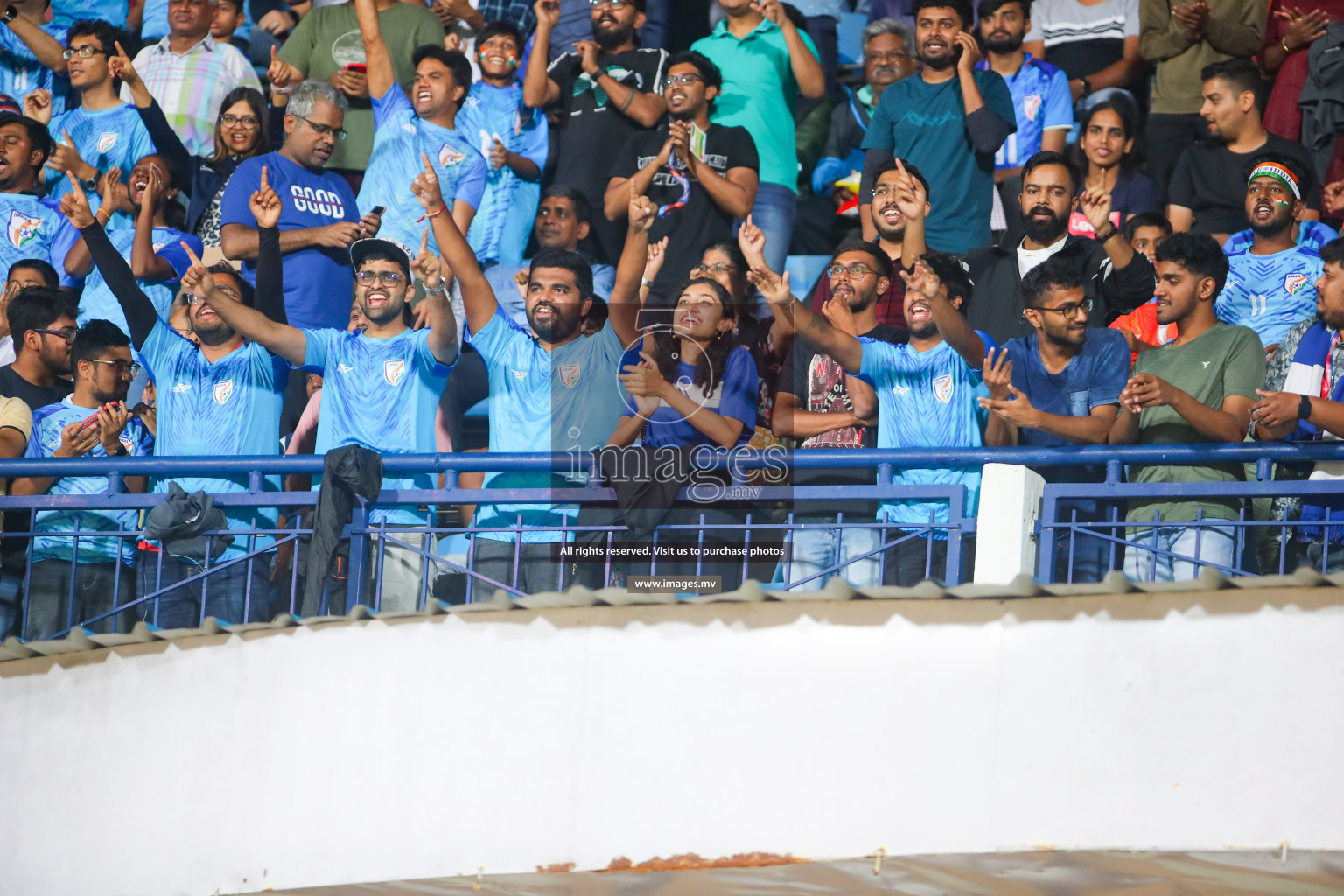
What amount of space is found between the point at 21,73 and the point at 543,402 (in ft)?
19.3

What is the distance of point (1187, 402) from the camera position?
5.49 metres

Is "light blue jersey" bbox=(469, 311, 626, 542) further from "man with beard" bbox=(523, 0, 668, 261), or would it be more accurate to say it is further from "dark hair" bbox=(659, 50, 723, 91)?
"dark hair" bbox=(659, 50, 723, 91)

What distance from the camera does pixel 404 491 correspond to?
19.2ft

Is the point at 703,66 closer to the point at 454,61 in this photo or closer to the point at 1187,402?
the point at 454,61

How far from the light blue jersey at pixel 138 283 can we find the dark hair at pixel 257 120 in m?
0.59

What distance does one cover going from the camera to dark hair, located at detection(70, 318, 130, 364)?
23.1 ft

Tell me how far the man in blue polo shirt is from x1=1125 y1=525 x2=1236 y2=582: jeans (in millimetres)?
2953

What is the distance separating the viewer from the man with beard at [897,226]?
6777 mm

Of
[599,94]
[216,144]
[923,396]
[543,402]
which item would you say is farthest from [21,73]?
[923,396]

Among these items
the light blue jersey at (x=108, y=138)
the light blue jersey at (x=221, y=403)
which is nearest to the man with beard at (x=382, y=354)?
the light blue jersey at (x=221, y=403)

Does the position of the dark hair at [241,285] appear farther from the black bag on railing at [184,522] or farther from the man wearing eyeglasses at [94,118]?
the man wearing eyeglasses at [94,118]

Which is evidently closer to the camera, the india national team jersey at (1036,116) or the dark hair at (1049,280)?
the dark hair at (1049,280)

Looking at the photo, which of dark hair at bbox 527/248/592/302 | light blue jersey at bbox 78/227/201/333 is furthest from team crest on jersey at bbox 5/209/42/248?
dark hair at bbox 527/248/592/302

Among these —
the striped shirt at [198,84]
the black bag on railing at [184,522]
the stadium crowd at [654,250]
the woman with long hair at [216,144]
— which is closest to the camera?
the black bag on railing at [184,522]
